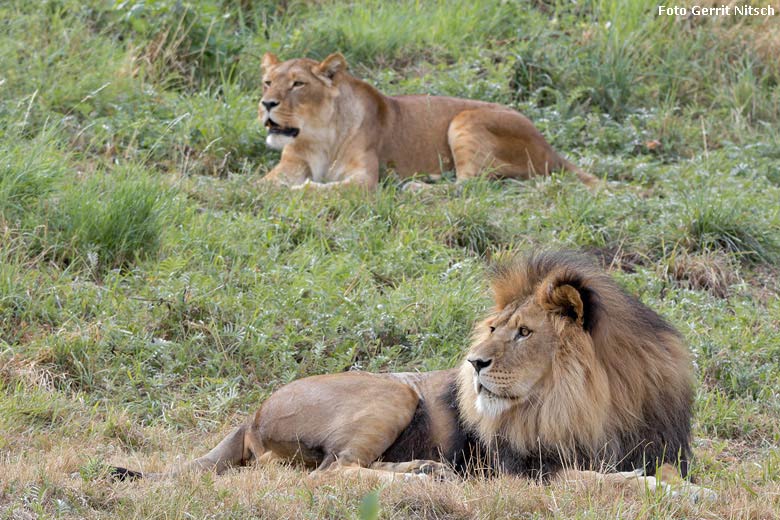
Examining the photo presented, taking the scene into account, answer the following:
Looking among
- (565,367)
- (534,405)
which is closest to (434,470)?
(534,405)

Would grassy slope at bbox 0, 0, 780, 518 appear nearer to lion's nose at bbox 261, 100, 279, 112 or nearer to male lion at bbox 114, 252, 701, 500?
male lion at bbox 114, 252, 701, 500

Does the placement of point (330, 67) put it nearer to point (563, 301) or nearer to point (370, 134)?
point (370, 134)

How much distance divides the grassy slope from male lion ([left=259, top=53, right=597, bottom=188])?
286 mm

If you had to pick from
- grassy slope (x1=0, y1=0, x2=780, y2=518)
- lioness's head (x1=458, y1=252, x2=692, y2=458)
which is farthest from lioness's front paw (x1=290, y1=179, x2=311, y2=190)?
lioness's head (x1=458, y1=252, x2=692, y2=458)

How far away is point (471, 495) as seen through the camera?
148 inches

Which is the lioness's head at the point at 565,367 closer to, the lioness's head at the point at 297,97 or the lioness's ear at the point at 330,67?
the lioness's head at the point at 297,97

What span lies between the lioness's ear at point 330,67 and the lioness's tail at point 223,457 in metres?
4.16

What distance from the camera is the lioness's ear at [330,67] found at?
27.2 ft

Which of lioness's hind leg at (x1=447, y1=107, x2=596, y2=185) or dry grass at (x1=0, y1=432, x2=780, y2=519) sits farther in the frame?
lioness's hind leg at (x1=447, y1=107, x2=596, y2=185)

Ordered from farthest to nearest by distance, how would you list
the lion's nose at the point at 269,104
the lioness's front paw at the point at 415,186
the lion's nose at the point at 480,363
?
the lion's nose at the point at 269,104 → the lioness's front paw at the point at 415,186 → the lion's nose at the point at 480,363

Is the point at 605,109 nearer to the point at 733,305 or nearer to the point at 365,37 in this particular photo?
the point at 365,37

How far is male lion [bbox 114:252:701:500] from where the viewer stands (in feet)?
13.2

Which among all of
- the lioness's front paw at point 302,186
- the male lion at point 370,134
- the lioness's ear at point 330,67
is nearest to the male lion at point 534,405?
the lioness's front paw at point 302,186

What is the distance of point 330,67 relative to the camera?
8.34m
